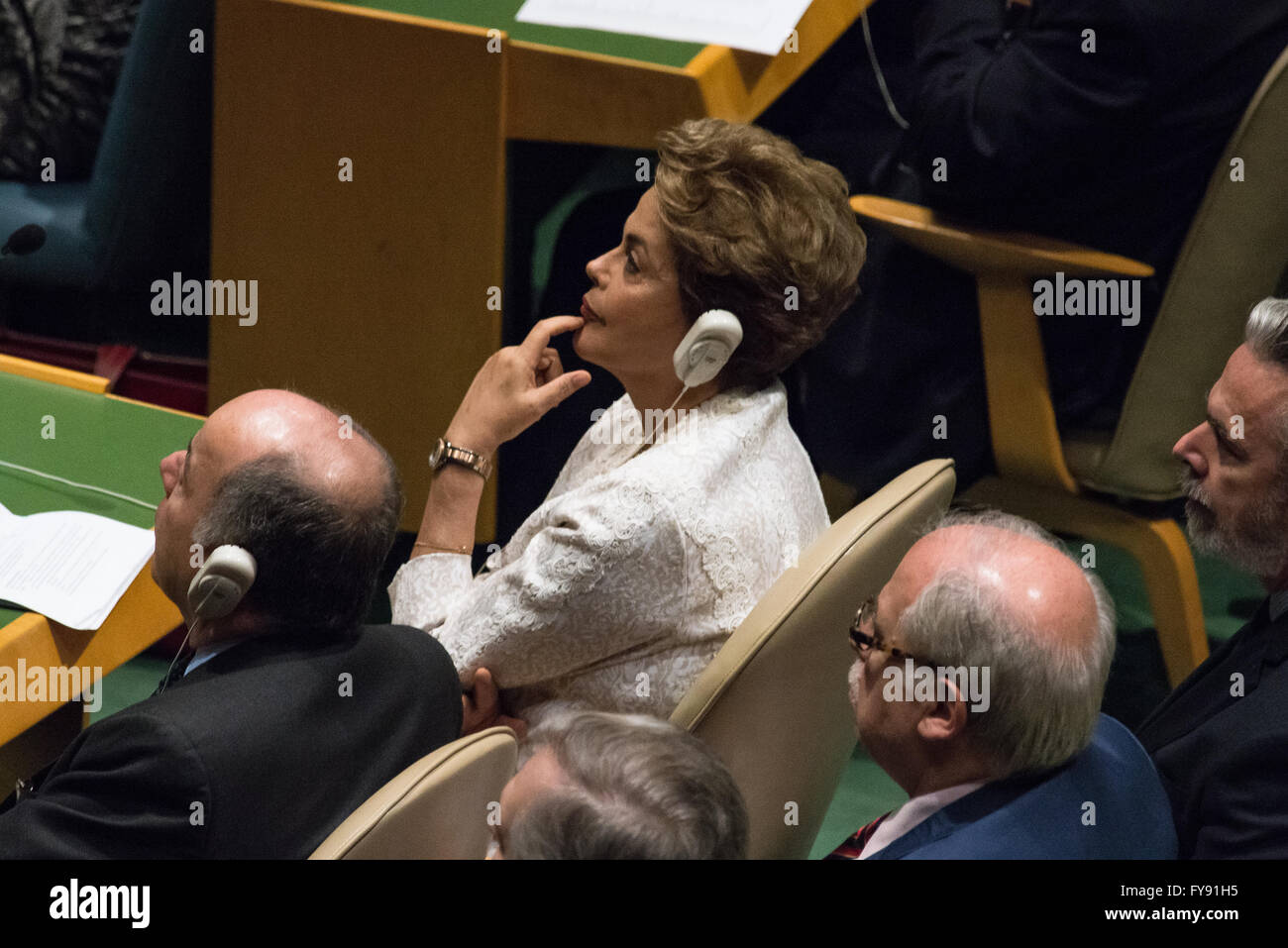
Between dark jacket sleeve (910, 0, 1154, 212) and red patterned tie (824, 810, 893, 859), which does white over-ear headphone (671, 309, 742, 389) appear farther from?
dark jacket sleeve (910, 0, 1154, 212)

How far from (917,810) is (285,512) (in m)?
0.61

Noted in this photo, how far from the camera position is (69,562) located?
1.50 meters

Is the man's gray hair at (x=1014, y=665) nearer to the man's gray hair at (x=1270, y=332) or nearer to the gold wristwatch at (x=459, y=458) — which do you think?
the man's gray hair at (x=1270, y=332)

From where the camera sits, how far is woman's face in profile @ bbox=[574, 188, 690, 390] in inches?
68.0

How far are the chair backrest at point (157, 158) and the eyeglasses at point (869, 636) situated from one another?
5.92 feet

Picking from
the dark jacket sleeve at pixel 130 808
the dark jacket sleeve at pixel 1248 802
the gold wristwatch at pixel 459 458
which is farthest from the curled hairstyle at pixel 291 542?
the dark jacket sleeve at pixel 1248 802

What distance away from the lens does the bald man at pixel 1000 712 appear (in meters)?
1.18

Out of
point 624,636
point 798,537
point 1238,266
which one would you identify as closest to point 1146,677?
point 1238,266

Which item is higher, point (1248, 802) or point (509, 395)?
point (509, 395)

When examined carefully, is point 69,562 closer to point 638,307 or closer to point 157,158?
point 638,307

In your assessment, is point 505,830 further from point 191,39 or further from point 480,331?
point 191,39

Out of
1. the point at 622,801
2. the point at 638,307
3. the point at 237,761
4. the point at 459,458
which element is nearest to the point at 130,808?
the point at 237,761

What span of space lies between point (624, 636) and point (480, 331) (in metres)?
1.01

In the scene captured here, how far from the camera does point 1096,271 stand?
2.09 m
